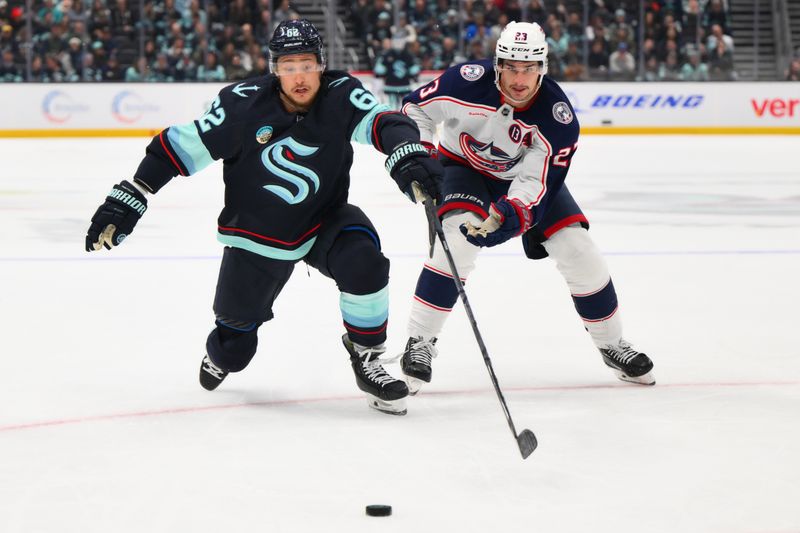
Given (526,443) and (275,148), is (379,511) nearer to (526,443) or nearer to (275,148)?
(526,443)

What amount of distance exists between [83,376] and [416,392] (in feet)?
3.30

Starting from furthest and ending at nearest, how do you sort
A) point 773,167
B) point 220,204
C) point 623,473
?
point 773,167
point 220,204
point 623,473

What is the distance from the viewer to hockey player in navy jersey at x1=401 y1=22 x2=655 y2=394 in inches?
124

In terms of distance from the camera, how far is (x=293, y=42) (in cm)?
293

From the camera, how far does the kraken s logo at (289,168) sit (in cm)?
301

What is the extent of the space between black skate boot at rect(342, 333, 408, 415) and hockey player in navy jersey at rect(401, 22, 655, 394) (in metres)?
0.17

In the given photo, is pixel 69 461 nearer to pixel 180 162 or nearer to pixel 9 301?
pixel 180 162

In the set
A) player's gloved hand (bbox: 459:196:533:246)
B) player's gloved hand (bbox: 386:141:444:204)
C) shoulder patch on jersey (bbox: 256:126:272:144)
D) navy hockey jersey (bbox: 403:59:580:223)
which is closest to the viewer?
player's gloved hand (bbox: 386:141:444:204)

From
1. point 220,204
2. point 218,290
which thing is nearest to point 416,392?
point 218,290

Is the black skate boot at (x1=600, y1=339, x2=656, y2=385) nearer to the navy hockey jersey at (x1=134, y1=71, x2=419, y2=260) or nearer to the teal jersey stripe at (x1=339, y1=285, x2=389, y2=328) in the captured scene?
the teal jersey stripe at (x1=339, y1=285, x2=389, y2=328)

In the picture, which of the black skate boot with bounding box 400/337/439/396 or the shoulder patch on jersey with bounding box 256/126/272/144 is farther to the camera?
the black skate boot with bounding box 400/337/439/396

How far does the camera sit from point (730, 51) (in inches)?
548

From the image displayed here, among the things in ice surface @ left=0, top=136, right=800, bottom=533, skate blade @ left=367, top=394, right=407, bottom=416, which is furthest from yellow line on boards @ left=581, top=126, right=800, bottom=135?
skate blade @ left=367, top=394, right=407, bottom=416

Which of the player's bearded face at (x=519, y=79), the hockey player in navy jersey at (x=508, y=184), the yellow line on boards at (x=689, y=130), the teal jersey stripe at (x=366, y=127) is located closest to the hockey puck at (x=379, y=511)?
the hockey player in navy jersey at (x=508, y=184)
